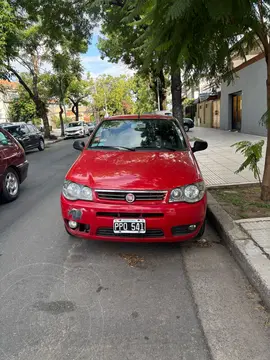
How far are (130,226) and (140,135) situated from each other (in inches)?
75.6

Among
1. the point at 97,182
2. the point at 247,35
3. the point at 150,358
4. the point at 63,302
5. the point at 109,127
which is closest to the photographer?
the point at 150,358

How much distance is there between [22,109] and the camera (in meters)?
37.2

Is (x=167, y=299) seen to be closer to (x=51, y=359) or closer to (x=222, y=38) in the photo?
(x=51, y=359)

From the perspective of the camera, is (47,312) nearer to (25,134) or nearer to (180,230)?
(180,230)

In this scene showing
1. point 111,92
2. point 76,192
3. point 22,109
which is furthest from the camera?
point 111,92

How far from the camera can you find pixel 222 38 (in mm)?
3207

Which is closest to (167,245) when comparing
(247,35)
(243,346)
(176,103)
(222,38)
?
(243,346)

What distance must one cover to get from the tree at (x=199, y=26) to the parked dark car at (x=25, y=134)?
1151cm

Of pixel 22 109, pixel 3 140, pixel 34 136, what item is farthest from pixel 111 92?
pixel 3 140

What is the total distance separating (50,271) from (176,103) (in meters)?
10.8

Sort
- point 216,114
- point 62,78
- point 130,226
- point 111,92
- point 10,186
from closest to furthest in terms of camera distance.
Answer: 1. point 130,226
2. point 10,186
3. point 216,114
4. point 62,78
5. point 111,92

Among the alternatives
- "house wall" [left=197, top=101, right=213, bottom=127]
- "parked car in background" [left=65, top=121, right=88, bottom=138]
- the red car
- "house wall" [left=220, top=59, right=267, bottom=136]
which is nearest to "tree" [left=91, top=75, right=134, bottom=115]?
"house wall" [left=197, top=101, right=213, bottom=127]

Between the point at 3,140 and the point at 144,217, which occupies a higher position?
the point at 3,140

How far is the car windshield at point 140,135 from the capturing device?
442cm
